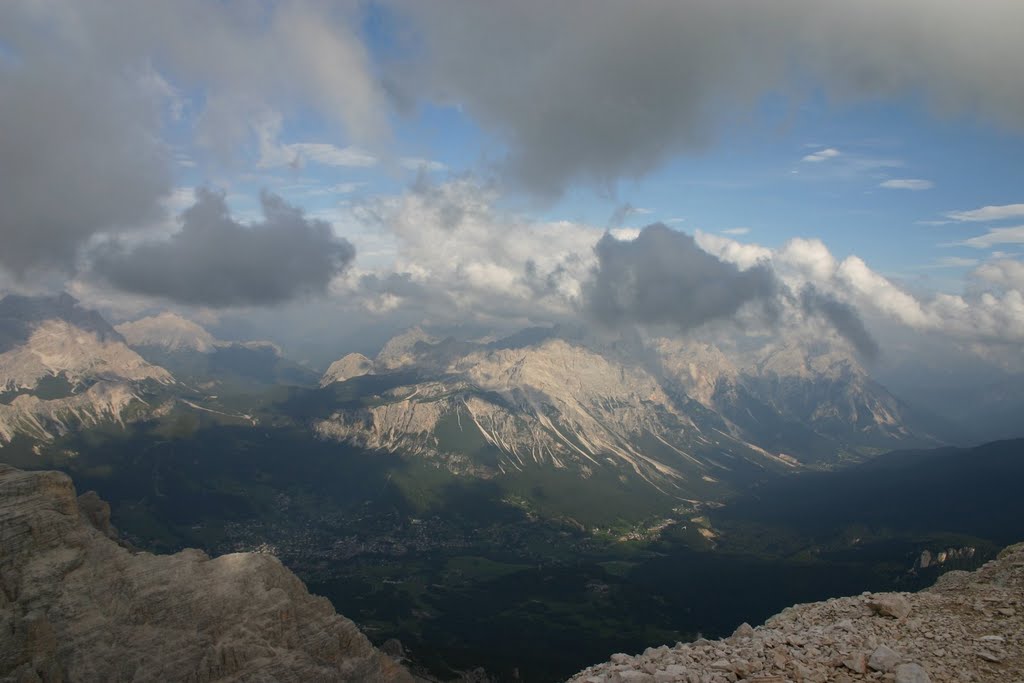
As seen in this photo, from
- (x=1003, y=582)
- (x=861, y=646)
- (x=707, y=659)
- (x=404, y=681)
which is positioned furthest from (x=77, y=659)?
(x=1003, y=582)

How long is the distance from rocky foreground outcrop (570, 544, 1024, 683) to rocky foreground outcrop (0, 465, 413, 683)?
77.3 meters

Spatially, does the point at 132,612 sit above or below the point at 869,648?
below

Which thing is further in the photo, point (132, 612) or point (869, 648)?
point (132, 612)

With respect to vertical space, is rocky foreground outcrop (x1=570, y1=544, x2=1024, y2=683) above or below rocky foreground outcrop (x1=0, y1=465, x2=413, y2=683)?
above

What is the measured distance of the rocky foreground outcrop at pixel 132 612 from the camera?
269 ft

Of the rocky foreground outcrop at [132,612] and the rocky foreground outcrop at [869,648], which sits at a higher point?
the rocky foreground outcrop at [869,648]

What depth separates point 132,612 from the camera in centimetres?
8931

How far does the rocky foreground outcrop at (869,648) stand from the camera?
27359mm

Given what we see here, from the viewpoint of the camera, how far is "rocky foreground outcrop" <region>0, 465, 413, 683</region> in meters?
82.1

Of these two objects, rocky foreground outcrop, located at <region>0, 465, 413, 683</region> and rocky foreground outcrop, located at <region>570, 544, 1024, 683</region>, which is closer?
rocky foreground outcrop, located at <region>570, 544, 1024, 683</region>

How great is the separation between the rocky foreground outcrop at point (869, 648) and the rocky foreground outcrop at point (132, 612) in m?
77.3

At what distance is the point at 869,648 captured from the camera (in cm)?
3050

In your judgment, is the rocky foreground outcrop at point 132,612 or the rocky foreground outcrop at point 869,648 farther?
the rocky foreground outcrop at point 132,612

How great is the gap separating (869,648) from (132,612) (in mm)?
101508
